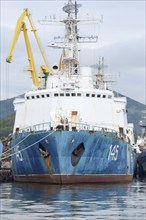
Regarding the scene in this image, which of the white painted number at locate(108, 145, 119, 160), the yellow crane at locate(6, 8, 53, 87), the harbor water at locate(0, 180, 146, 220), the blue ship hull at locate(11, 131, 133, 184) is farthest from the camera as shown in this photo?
the yellow crane at locate(6, 8, 53, 87)

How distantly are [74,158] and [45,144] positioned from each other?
2.43m

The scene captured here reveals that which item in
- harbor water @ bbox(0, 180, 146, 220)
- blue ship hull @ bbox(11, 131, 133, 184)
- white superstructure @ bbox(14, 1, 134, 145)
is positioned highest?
white superstructure @ bbox(14, 1, 134, 145)

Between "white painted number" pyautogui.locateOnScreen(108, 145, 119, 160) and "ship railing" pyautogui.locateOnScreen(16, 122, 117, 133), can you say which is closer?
"ship railing" pyautogui.locateOnScreen(16, 122, 117, 133)

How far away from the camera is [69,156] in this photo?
5006 centimetres

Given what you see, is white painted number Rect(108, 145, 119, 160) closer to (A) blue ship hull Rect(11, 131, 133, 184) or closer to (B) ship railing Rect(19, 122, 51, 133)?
(A) blue ship hull Rect(11, 131, 133, 184)

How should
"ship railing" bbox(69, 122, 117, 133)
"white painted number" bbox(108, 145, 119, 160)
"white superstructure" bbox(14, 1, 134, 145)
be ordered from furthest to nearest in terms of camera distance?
"white superstructure" bbox(14, 1, 134, 145), "white painted number" bbox(108, 145, 119, 160), "ship railing" bbox(69, 122, 117, 133)

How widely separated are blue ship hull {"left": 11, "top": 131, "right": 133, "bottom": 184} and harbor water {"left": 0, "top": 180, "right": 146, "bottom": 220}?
320 cm

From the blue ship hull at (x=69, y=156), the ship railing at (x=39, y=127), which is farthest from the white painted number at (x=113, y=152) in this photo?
the ship railing at (x=39, y=127)

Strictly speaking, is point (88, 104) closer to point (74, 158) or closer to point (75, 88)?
point (75, 88)

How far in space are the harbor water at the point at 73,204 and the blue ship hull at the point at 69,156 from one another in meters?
3.20

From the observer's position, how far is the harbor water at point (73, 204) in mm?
29891

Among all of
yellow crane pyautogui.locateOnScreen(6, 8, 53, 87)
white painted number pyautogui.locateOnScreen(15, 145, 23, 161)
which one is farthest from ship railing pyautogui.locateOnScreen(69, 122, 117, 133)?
yellow crane pyautogui.locateOnScreen(6, 8, 53, 87)

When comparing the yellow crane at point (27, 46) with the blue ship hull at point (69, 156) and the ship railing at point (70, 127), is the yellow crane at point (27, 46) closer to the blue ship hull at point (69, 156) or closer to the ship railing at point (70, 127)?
the ship railing at point (70, 127)

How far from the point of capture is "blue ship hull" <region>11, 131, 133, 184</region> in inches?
1966
